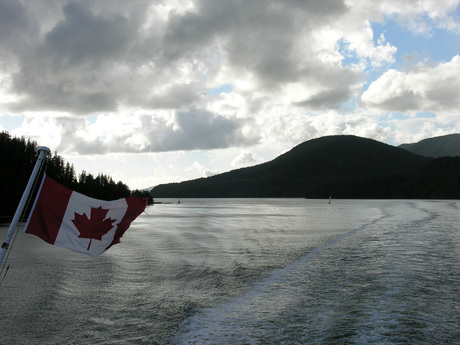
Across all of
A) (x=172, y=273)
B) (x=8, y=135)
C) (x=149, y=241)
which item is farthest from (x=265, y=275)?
(x=8, y=135)

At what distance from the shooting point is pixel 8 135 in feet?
411

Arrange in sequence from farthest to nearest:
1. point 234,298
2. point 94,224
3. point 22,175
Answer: point 22,175 < point 234,298 < point 94,224

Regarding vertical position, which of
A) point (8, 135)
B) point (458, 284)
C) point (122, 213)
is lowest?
point (458, 284)

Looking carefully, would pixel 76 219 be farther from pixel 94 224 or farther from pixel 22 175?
pixel 22 175

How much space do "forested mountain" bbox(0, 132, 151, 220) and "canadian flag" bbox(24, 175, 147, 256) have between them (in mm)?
72304

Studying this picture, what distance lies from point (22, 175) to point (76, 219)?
9156 cm

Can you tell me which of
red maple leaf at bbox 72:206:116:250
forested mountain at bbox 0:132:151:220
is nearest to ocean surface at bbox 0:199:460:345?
red maple leaf at bbox 72:206:116:250

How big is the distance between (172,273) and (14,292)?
6708 mm

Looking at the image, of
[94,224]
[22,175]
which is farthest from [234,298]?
[22,175]

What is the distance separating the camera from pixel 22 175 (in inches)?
3634

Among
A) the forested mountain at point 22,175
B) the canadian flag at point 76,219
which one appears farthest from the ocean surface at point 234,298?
the forested mountain at point 22,175

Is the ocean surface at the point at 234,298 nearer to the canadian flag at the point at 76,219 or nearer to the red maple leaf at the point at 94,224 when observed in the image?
the canadian flag at the point at 76,219

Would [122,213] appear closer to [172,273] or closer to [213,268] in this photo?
[172,273]

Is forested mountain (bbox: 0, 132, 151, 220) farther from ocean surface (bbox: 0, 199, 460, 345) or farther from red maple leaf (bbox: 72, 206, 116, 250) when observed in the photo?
red maple leaf (bbox: 72, 206, 116, 250)
